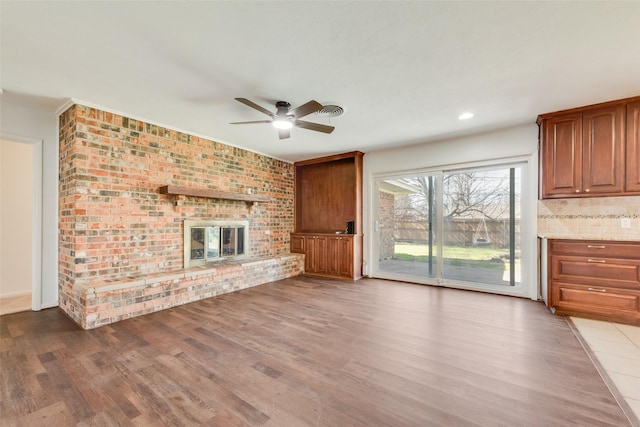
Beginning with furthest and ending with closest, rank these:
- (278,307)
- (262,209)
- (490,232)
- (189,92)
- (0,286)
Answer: (262,209), (490,232), (0,286), (278,307), (189,92)

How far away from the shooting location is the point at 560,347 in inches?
91.7

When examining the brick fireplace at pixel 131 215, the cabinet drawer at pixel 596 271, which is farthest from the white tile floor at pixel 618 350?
the brick fireplace at pixel 131 215

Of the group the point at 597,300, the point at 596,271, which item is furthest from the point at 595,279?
the point at 597,300

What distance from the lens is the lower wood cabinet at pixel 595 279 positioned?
2818 mm

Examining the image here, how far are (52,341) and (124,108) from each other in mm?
2556

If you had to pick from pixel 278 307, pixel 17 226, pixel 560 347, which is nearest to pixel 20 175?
pixel 17 226

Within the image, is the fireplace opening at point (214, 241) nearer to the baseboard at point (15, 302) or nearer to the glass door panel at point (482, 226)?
the baseboard at point (15, 302)

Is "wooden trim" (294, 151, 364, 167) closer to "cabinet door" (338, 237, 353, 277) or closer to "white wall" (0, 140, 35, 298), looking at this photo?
"cabinet door" (338, 237, 353, 277)

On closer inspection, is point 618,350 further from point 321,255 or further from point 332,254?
point 321,255

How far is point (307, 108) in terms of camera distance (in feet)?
8.39

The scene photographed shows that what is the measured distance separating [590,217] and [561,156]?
917mm

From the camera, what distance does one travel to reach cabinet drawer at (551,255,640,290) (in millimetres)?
2818

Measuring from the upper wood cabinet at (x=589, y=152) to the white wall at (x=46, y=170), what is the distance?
602cm

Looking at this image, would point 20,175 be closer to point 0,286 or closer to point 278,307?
point 0,286
